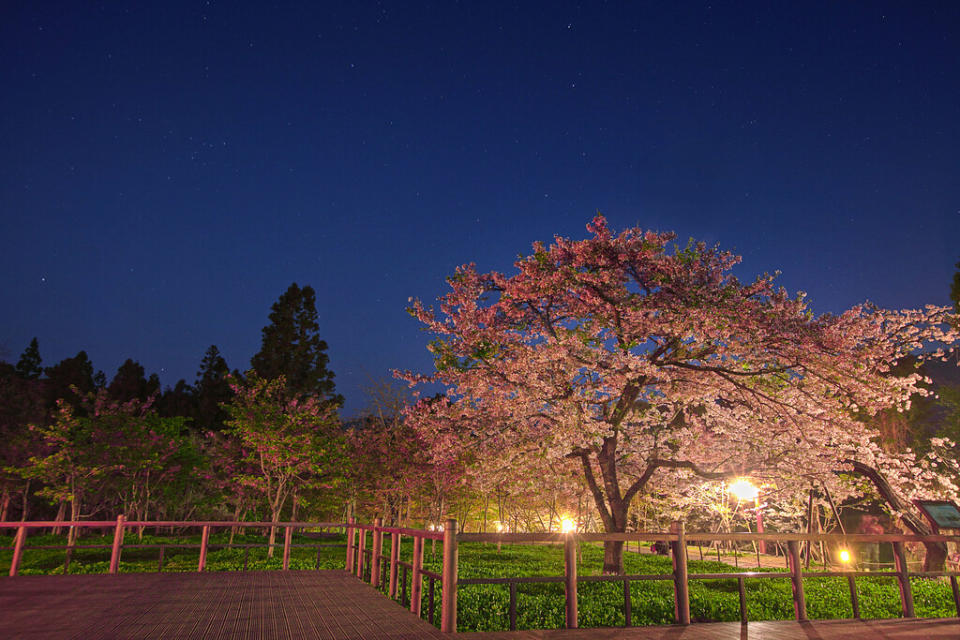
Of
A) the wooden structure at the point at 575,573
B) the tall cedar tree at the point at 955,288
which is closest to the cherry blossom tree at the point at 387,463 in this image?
→ the wooden structure at the point at 575,573

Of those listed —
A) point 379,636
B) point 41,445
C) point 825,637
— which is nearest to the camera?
point 379,636

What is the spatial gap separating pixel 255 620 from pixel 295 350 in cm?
3488

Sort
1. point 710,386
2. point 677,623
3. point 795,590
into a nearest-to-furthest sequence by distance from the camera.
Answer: point 677,623 < point 795,590 < point 710,386

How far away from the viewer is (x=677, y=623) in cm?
595

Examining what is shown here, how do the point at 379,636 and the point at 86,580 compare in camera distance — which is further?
the point at 86,580

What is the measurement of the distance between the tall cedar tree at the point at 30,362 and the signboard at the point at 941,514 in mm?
57517

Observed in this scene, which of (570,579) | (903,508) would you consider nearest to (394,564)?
(570,579)

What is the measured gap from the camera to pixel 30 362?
48312 millimetres

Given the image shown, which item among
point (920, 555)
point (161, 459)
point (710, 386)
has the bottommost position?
point (920, 555)

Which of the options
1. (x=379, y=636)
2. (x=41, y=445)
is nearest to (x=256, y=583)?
(x=379, y=636)

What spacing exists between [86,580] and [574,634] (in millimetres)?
7376

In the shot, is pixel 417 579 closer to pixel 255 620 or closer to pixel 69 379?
pixel 255 620

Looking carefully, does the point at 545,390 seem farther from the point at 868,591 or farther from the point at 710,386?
the point at 868,591

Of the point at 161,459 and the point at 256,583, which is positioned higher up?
the point at 161,459
